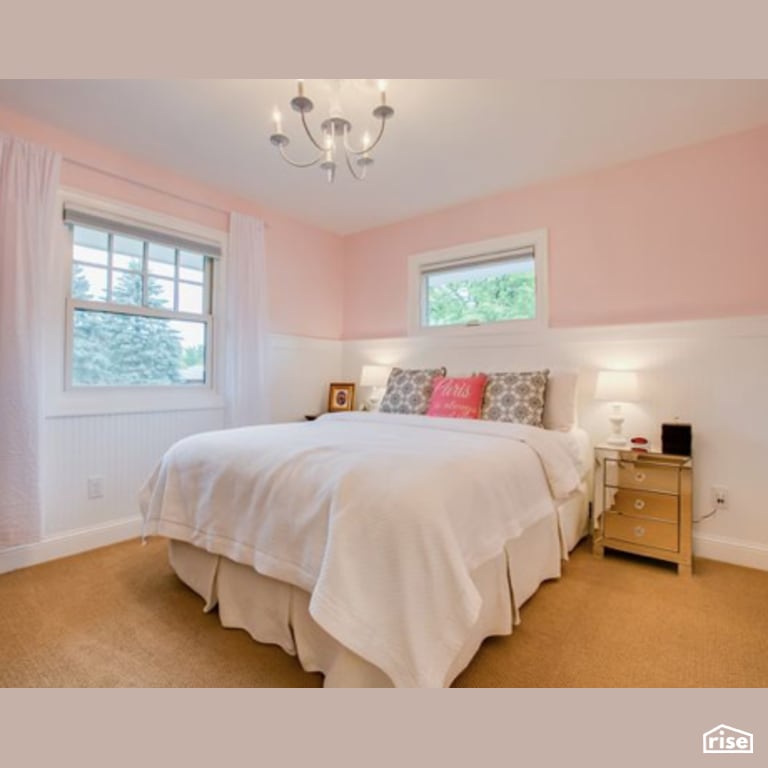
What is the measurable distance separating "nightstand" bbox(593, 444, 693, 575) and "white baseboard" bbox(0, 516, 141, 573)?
2907 millimetres

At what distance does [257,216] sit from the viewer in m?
3.41

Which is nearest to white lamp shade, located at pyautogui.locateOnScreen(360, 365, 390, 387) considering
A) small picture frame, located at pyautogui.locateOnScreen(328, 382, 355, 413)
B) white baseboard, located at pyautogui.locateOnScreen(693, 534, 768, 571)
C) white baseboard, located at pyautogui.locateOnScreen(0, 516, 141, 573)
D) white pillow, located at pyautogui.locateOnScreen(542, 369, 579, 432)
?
small picture frame, located at pyautogui.locateOnScreen(328, 382, 355, 413)

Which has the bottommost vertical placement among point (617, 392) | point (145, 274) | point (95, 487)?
A: point (95, 487)

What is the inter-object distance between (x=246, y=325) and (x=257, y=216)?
0.95m

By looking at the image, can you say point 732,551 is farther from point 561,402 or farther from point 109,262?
point 109,262

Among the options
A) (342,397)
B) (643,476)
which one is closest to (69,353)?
(342,397)

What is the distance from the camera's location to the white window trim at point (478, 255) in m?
3.02

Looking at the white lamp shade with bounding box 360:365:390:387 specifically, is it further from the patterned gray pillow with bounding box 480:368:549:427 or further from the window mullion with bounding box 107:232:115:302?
the window mullion with bounding box 107:232:115:302

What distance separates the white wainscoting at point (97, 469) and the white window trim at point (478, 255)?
6.06 ft

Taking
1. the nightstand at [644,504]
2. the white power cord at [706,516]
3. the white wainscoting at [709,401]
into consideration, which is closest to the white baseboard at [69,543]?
the nightstand at [644,504]

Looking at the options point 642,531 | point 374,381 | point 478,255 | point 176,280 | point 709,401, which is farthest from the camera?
point 374,381

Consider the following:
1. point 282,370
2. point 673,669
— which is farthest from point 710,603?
point 282,370

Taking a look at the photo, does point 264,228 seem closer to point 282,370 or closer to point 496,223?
point 282,370

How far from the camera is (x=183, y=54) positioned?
164 centimetres
